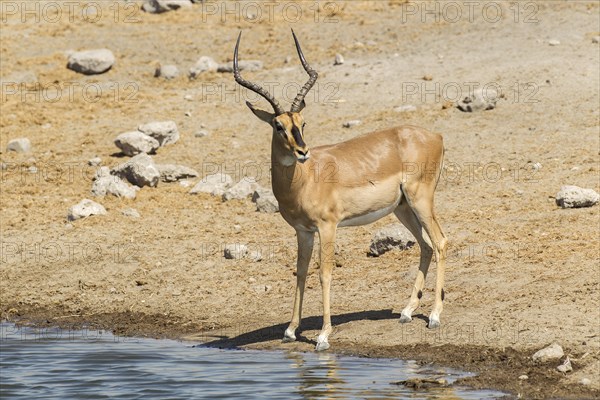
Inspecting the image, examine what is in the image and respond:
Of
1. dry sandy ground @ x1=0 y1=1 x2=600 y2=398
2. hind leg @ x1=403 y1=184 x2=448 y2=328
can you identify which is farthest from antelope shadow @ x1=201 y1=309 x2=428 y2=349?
hind leg @ x1=403 y1=184 x2=448 y2=328

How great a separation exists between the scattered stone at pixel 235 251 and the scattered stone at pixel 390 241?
1653mm

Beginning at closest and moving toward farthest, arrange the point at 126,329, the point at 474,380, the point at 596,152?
the point at 474,380 → the point at 126,329 → the point at 596,152

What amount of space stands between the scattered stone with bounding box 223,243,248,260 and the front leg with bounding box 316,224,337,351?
10.7 ft

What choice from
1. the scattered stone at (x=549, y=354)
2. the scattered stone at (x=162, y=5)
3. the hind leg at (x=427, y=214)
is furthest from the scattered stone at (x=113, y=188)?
the scattered stone at (x=162, y=5)

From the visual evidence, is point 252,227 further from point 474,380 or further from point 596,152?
point 474,380

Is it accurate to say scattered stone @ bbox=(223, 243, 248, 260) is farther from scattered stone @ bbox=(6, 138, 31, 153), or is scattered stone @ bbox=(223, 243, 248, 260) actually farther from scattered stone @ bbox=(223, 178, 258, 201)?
scattered stone @ bbox=(6, 138, 31, 153)

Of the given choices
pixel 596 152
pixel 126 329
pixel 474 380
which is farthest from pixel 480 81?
pixel 474 380

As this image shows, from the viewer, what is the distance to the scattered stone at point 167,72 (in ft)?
80.2

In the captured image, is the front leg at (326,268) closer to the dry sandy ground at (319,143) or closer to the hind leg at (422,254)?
the dry sandy ground at (319,143)

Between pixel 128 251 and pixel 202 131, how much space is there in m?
5.84

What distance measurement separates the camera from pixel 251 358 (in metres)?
11.8

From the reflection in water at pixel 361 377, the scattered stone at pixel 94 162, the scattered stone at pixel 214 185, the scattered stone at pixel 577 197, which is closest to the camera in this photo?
the reflection in water at pixel 361 377

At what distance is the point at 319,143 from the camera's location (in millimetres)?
19953

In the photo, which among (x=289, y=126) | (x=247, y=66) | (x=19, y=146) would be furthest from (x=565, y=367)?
(x=247, y=66)
